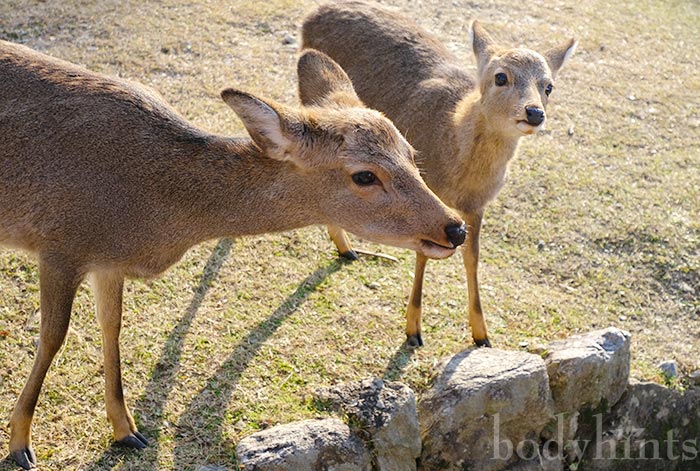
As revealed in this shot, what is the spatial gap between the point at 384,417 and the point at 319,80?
6.80 feet

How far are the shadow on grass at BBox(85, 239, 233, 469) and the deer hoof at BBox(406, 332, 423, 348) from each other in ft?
5.09

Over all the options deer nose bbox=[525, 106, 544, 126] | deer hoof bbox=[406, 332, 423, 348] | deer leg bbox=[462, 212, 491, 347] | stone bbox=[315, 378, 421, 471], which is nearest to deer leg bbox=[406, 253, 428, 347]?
deer hoof bbox=[406, 332, 423, 348]

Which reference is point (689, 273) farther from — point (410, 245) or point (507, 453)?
point (410, 245)

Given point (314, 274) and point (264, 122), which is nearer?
point (264, 122)

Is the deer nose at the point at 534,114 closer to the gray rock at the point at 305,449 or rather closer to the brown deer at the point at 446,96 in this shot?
the brown deer at the point at 446,96

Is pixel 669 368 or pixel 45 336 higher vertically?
pixel 45 336

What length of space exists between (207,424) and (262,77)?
5.13m

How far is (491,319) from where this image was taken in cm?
Answer: 670

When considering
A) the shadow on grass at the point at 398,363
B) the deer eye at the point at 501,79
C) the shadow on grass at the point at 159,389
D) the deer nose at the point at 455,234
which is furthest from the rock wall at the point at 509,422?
the deer eye at the point at 501,79

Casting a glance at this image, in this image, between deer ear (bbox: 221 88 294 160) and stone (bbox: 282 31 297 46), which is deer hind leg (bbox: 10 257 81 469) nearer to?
deer ear (bbox: 221 88 294 160)

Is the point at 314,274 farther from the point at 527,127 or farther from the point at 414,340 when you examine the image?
the point at 527,127

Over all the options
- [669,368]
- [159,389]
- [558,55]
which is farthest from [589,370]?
[159,389]

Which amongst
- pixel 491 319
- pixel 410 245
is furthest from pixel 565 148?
pixel 410 245

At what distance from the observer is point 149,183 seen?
465 cm
